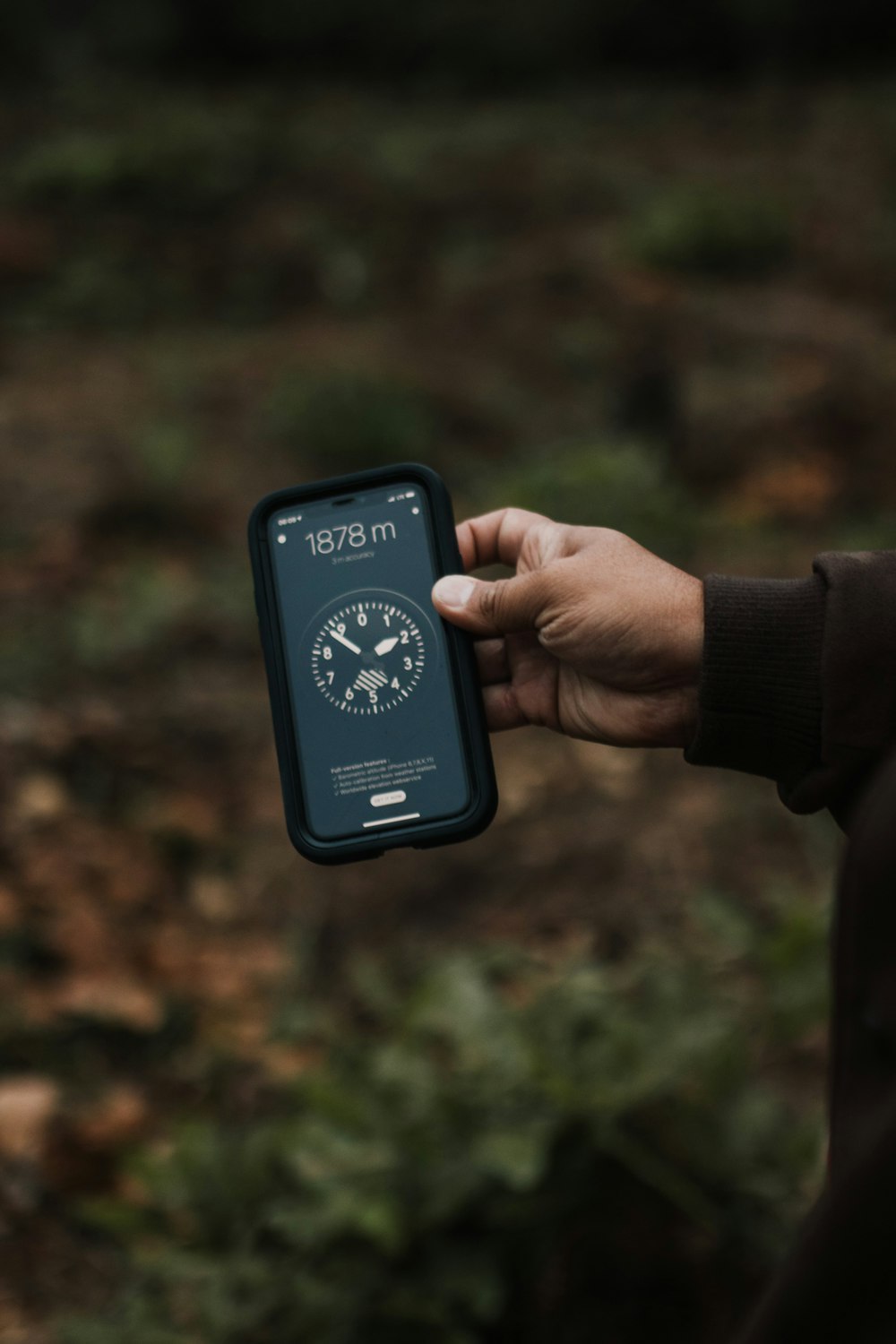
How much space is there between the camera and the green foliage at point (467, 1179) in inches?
72.3

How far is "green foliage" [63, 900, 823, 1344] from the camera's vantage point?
1.84 m

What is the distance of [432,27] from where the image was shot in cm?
1155

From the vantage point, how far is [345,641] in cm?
165

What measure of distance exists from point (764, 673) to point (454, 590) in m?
0.44

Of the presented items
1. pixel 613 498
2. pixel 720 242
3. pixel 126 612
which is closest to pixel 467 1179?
pixel 126 612

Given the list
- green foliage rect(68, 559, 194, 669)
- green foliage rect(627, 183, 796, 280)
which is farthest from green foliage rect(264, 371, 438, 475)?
green foliage rect(627, 183, 796, 280)

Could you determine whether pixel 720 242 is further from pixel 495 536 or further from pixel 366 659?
pixel 366 659

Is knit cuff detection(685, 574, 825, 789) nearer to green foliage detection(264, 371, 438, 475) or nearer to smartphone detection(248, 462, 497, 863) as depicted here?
smartphone detection(248, 462, 497, 863)

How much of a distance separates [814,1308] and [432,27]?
1273 cm

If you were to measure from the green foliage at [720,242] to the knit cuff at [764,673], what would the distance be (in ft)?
19.7

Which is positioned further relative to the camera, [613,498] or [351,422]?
[351,422]

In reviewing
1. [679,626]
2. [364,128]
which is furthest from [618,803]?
[364,128]

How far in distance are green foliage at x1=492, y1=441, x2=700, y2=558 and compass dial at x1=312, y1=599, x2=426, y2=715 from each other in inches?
108

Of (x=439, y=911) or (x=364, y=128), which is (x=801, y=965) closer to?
(x=439, y=911)
